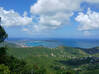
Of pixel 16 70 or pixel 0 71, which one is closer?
pixel 0 71

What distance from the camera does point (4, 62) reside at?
24.8 meters

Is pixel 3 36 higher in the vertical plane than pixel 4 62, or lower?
higher

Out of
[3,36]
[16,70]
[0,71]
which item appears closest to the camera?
[0,71]

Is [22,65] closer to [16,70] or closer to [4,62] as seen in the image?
[16,70]

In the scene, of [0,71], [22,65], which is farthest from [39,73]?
[0,71]

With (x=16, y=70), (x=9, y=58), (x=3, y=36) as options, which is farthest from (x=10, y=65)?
(x=3, y=36)

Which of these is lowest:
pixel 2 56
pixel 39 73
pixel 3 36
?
pixel 39 73

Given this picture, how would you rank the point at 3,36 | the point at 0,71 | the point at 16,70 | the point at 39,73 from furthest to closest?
the point at 39,73, the point at 16,70, the point at 3,36, the point at 0,71

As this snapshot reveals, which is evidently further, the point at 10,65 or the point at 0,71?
the point at 10,65

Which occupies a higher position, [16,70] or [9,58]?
[9,58]

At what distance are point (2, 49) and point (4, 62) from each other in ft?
9.98

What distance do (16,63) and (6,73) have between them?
4.70 meters

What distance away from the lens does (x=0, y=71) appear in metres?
22.0

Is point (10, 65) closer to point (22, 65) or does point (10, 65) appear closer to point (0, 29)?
point (22, 65)
